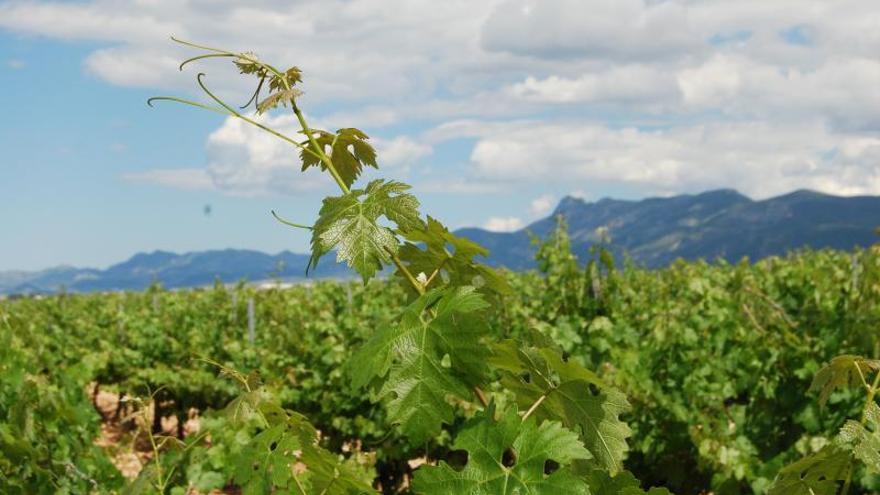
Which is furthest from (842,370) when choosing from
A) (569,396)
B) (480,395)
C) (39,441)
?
(39,441)

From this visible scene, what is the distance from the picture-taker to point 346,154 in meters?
1.80

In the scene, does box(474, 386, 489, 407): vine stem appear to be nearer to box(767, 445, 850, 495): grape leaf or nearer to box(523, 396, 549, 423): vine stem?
box(523, 396, 549, 423): vine stem

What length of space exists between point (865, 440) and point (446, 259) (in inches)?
31.5

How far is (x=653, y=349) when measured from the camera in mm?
6461

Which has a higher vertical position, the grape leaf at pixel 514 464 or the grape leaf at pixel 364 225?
the grape leaf at pixel 364 225

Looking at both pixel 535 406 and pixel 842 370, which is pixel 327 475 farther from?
pixel 842 370

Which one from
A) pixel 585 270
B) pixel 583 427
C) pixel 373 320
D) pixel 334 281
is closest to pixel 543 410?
pixel 583 427

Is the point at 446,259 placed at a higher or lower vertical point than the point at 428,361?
higher

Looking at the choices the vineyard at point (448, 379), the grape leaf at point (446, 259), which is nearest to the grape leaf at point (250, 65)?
the vineyard at point (448, 379)

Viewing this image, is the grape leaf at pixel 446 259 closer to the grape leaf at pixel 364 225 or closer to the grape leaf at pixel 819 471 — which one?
the grape leaf at pixel 364 225

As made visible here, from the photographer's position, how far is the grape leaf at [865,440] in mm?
1622

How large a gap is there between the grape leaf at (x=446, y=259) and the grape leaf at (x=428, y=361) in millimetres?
317

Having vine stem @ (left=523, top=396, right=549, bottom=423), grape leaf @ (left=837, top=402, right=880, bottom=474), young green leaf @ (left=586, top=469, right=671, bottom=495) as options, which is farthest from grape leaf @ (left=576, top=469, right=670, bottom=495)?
grape leaf @ (left=837, top=402, right=880, bottom=474)

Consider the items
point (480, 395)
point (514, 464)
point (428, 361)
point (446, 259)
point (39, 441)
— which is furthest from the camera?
point (39, 441)
